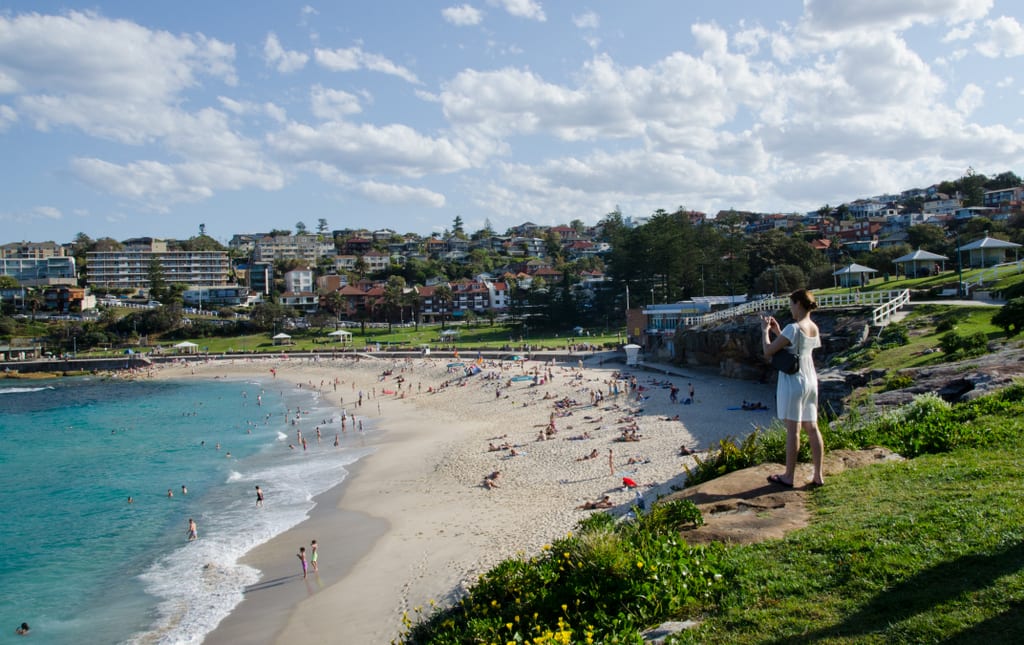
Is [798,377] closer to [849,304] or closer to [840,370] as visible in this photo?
[840,370]

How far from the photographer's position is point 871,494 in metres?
6.13

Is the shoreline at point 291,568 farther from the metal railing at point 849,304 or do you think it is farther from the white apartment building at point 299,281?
the white apartment building at point 299,281

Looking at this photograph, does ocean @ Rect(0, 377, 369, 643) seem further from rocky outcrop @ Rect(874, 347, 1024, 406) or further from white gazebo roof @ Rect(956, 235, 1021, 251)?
white gazebo roof @ Rect(956, 235, 1021, 251)

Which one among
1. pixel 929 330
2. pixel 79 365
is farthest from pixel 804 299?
pixel 79 365

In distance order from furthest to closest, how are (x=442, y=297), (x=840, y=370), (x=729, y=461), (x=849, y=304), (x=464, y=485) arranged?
(x=442, y=297) < (x=849, y=304) < (x=464, y=485) < (x=840, y=370) < (x=729, y=461)

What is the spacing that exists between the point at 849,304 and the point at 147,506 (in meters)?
29.8

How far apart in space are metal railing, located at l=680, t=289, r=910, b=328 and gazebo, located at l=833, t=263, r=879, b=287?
30.9 ft

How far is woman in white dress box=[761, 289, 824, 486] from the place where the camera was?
6066 mm

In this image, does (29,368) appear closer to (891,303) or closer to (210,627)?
(210,627)

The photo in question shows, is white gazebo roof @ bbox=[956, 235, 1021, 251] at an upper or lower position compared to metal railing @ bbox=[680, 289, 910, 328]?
upper

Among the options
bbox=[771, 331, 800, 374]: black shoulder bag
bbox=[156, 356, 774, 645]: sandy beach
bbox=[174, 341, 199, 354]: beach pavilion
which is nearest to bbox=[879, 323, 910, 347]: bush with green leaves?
bbox=[156, 356, 774, 645]: sandy beach

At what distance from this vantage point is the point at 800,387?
618cm

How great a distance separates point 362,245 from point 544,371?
113725mm

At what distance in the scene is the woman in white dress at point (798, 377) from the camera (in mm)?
6066
